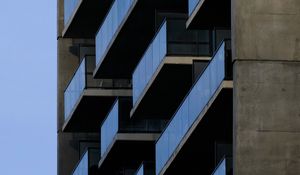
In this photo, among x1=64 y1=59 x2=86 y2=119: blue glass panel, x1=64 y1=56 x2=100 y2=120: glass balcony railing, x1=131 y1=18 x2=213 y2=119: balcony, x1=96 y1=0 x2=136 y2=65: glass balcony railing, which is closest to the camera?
x1=131 y1=18 x2=213 y2=119: balcony

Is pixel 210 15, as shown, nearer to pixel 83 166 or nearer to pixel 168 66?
pixel 168 66

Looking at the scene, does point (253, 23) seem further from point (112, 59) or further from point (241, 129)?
point (112, 59)

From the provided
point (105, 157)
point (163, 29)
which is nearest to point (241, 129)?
point (163, 29)

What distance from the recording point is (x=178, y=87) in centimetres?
6706

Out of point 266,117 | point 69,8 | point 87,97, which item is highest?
point 69,8

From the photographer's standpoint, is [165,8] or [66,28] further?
[66,28]

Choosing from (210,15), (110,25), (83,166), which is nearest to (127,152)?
(83,166)

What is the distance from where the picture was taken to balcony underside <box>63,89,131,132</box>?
74875 millimetres

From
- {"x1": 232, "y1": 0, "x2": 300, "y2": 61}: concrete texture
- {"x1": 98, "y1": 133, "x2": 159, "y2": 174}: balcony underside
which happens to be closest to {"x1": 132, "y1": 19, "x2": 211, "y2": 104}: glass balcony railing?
{"x1": 98, "y1": 133, "x2": 159, "y2": 174}: balcony underside

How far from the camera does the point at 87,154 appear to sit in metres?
74.9

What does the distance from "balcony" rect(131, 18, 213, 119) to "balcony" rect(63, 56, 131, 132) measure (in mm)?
4948

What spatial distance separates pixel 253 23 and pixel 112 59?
1595 cm

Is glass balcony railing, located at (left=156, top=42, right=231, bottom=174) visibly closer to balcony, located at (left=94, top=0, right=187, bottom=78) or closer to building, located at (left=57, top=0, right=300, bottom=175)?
building, located at (left=57, top=0, right=300, bottom=175)

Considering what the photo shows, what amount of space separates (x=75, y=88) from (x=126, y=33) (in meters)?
5.87
